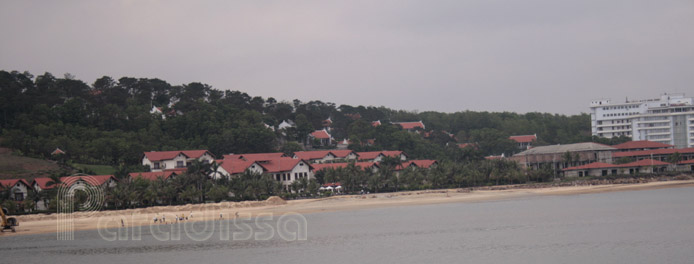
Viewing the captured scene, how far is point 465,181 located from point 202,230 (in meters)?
32.2

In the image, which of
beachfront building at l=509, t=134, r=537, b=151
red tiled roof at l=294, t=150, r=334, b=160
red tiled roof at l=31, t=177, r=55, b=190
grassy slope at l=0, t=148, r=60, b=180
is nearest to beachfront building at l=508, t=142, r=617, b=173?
red tiled roof at l=294, t=150, r=334, b=160

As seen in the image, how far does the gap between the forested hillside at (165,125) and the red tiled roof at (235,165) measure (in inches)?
450

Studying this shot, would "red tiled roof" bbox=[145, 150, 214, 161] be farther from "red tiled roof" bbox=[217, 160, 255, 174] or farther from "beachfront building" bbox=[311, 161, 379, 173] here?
"beachfront building" bbox=[311, 161, 379, 173]

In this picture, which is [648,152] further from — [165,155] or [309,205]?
[165,155]

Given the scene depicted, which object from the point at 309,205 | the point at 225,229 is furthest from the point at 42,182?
the point at 309,205

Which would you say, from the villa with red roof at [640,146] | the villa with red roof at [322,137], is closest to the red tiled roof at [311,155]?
the villa with red roof at [322,137]

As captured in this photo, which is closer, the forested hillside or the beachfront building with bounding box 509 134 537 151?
the forested hillside

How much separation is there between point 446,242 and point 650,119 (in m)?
88.3

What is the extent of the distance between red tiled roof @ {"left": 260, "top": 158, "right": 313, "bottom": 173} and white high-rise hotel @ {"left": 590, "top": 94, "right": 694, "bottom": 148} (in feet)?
216

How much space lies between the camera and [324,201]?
201ft

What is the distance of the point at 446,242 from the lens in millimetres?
37438

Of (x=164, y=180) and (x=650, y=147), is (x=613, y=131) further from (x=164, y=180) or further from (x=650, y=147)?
(x=164, y=180)

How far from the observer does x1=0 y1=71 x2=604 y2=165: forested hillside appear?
250 feet

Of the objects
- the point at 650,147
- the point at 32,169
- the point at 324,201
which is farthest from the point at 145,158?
the point at 650,147
